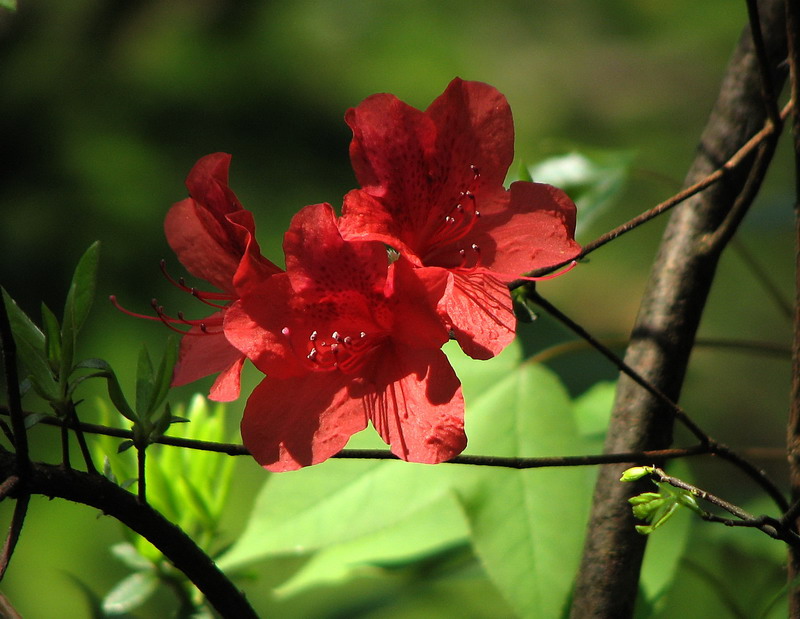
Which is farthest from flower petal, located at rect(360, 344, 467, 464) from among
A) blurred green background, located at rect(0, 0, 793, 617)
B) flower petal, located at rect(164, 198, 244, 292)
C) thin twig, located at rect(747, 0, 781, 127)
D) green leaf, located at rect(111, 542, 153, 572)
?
blurred green background, located at rect(0, 0, 793, 617)

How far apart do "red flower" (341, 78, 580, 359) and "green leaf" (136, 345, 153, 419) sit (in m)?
0.11

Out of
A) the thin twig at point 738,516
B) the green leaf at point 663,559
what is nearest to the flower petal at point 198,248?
the thin twig at point 738,516

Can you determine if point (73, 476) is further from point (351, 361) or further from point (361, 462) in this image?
point (361, 462)

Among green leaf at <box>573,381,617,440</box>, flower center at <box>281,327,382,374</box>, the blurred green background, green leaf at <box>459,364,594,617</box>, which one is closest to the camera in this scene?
flower center at <box>281,327,382,374</box>

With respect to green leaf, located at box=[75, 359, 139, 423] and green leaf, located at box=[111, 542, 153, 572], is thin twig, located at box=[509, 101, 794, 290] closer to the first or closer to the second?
green leaf, located at box=[75, 359, 139, 423]

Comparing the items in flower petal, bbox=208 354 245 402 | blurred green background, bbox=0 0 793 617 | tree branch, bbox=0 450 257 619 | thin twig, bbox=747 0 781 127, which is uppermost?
blurred green background, bbox=0 0 793 617

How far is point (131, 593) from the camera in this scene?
66 centimetres

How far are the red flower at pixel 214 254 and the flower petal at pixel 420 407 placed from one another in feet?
0.24

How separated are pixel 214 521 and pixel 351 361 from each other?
0.31m

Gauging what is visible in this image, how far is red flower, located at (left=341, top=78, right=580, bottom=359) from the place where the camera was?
438mm

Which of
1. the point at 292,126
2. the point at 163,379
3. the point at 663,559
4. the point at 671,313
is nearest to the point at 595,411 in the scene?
the point at 663,559

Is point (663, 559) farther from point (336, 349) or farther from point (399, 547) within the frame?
point (336, 349)

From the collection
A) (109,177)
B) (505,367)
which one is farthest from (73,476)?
(109,177)

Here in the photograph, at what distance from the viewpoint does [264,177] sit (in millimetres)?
1716
